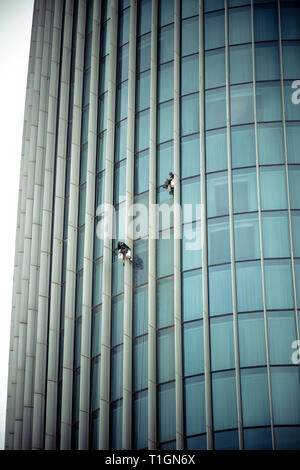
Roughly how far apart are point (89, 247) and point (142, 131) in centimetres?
771

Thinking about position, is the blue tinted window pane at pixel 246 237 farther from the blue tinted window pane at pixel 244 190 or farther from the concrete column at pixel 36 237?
the concrete column at pixel 36 237

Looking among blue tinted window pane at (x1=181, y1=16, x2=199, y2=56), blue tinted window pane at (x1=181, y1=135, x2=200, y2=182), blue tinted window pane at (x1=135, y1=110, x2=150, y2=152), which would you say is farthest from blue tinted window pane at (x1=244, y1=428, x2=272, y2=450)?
blue tinted window pane at (x1=181, y1=16, x2=199, y2=56)

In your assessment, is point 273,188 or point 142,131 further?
point 142,131

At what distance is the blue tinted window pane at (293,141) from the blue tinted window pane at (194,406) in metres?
13.3

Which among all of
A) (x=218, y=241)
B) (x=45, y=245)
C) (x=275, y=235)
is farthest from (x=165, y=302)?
(x=45, y=245)

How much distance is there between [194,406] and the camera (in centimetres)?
5116

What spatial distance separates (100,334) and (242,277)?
9.25 metres

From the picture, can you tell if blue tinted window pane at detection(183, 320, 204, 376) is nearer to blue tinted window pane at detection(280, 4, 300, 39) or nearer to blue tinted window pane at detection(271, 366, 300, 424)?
blue tinted window pane at detection(271, 366, 300, 424)

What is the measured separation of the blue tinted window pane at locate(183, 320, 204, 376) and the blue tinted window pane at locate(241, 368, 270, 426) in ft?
8.43

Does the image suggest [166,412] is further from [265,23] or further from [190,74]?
[265,23]

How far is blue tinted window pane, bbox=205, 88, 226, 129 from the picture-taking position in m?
57.4

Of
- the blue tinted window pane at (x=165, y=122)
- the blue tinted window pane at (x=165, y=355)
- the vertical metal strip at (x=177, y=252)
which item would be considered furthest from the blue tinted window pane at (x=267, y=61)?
the blue tinted window pane at (x=165, y=355)

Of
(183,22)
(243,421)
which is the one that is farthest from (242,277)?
(183,22)

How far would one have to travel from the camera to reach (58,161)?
214ft
